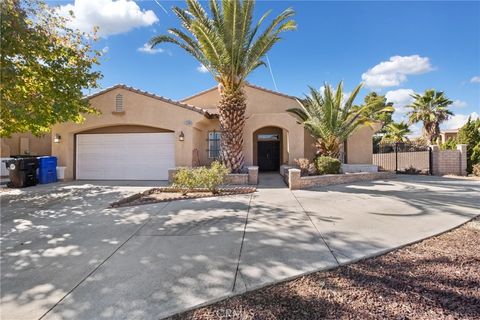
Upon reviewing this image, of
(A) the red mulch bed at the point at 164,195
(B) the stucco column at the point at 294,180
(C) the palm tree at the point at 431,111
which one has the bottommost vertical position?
(A) the red mulch bed at the point at 164,195

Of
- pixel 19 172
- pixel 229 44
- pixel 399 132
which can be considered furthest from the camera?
pixel 399 132

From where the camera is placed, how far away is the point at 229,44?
11258 mm

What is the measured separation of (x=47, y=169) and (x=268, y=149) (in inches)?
528

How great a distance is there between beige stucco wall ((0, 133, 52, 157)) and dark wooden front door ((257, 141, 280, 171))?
44.9 feet

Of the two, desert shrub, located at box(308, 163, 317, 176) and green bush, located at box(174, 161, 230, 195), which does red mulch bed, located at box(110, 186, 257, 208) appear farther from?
desert shrub, located at box(308, 163, 317, 176)

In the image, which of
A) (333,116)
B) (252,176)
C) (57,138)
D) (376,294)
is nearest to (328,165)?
(333,116)

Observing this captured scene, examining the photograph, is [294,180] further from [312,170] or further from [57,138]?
[57,138]

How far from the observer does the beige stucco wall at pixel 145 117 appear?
1385cm

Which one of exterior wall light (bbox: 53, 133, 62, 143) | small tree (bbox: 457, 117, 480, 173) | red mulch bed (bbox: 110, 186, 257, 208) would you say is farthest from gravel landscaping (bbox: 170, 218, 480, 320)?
small tree (bbox: 457, 117, 480, 173)

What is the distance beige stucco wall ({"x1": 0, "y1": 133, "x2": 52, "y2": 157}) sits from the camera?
15.9 metres

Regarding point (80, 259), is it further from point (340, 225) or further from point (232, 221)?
point (340, 225)

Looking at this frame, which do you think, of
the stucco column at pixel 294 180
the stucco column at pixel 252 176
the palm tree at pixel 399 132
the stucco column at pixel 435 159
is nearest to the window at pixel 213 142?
the stucco column at pixel 252 176

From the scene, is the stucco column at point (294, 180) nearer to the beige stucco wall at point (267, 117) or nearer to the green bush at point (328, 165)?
the green bush at point (328, 165)

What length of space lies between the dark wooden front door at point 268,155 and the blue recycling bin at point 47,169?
41.1 feet
